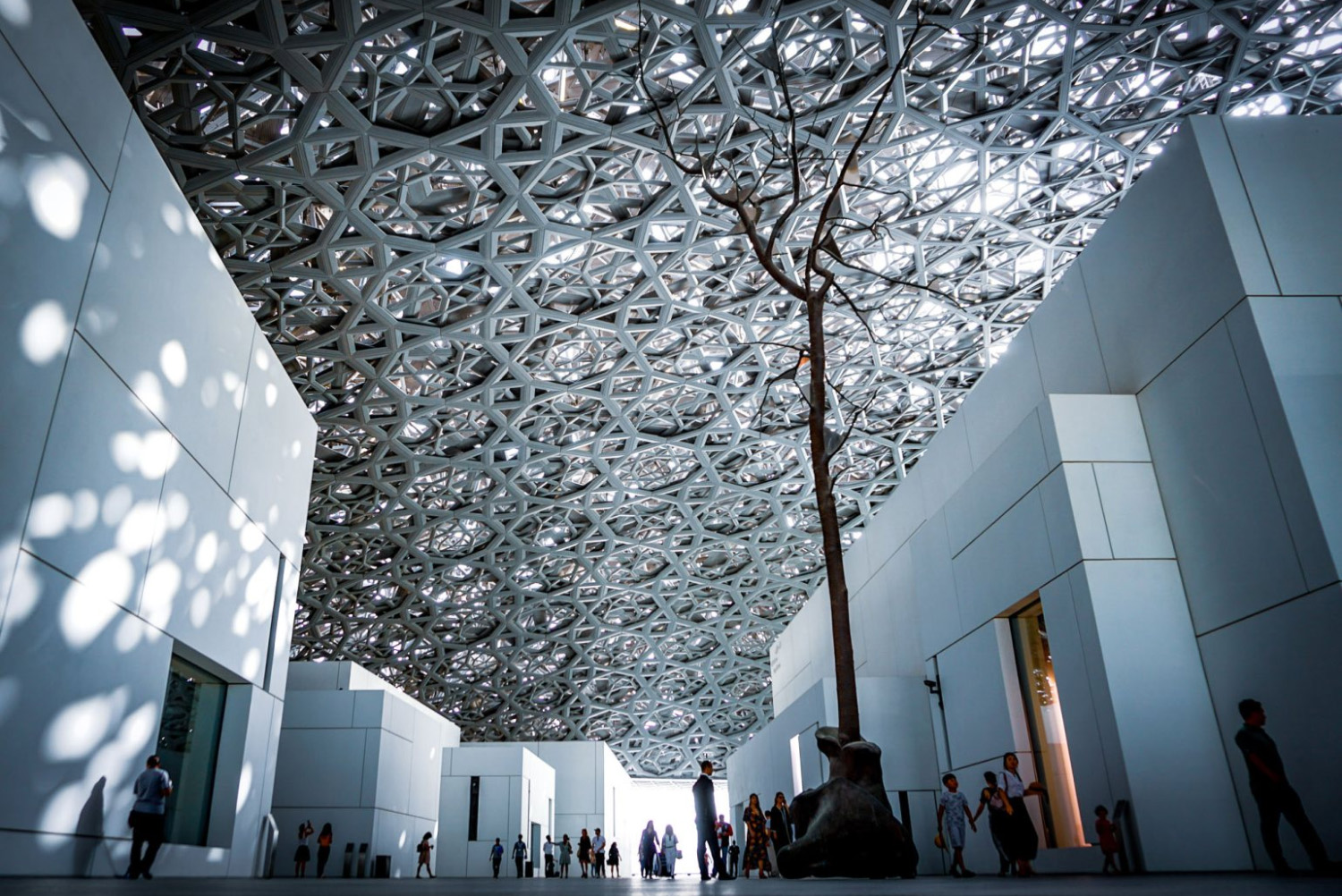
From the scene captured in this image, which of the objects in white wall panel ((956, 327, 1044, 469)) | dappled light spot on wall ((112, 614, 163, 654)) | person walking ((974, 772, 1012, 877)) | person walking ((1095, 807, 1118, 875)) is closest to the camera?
person walking ((1095, 807, 1118, 875))

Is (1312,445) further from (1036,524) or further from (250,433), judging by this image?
(250,433)

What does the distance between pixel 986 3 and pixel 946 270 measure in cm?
932

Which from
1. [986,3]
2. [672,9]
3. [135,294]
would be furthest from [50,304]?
[986,3]

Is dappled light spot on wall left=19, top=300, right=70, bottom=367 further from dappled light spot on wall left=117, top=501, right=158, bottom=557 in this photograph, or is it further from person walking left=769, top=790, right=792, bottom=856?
person walking left=769, top=790, right=792, bottom=856

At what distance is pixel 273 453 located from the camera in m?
13.5

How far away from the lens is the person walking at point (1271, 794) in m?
6.38

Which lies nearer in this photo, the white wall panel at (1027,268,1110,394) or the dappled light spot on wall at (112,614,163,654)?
the dappled light spot on wall at (112,614,163,654)

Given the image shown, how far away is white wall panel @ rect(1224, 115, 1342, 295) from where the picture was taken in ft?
27.3

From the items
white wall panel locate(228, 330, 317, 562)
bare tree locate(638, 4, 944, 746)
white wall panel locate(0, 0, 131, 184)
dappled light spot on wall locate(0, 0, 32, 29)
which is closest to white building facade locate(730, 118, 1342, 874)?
bare tree locate(638, 4, 944, 746)

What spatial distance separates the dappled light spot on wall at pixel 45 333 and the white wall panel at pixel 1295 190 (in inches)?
436

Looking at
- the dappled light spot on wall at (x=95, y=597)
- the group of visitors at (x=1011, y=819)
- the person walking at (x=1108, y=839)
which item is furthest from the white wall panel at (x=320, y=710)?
the person walking at (x=1108, y=839)

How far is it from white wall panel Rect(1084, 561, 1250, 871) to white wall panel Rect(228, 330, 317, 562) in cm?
1099

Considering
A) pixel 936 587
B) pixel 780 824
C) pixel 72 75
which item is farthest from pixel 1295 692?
pixel 72 75

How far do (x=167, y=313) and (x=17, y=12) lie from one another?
3.38m
